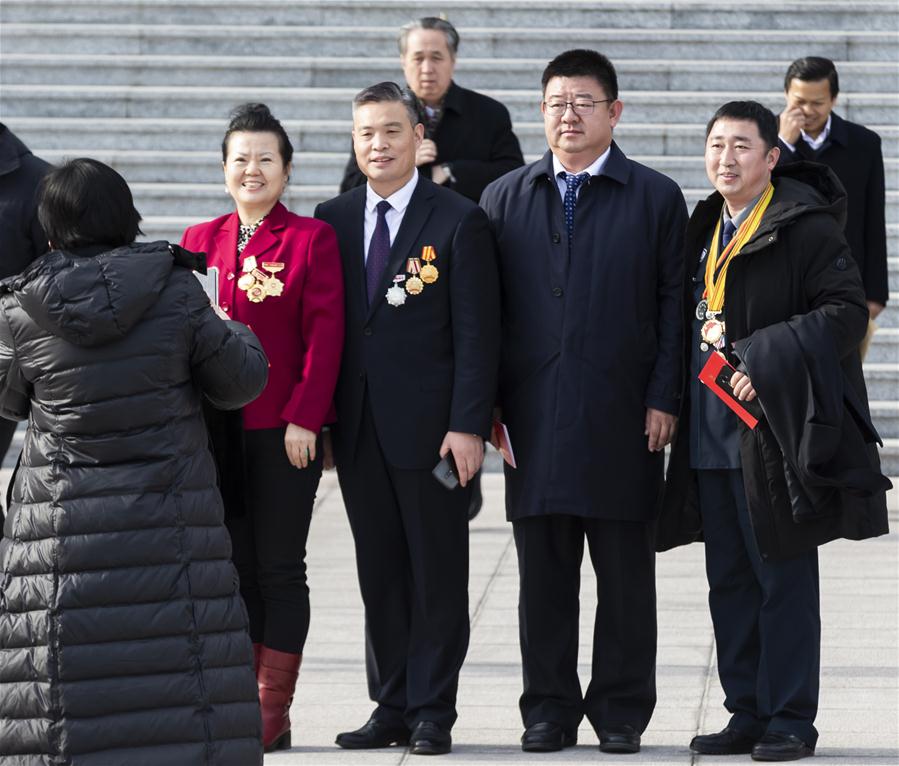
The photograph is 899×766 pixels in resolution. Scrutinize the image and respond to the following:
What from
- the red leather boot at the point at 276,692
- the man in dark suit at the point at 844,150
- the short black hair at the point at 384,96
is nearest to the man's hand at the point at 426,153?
the man in dark suit at the point at 844,150

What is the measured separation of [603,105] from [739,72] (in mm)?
6605

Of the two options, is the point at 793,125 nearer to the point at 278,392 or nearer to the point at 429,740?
the point at 278,392

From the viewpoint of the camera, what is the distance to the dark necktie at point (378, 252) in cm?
555

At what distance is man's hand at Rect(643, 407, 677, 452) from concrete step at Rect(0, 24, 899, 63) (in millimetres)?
7099

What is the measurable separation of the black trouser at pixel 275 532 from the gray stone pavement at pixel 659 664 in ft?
1.26

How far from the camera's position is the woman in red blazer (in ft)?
17.9

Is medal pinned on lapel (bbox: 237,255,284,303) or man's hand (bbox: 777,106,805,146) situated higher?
man's hand (bbox: 777,106,805,146)

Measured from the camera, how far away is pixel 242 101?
12.1 meters

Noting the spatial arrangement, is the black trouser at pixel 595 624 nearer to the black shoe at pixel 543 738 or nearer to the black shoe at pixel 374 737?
the black shoe at pixel 543 738

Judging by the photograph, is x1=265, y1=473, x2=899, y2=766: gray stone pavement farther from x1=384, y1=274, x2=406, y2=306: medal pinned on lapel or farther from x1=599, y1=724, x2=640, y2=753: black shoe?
x1=384, y1=274, x2=406, y2=306: medal pinned on lapel

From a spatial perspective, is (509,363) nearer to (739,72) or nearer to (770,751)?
(770,751)

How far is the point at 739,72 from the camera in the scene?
11914 millimetres

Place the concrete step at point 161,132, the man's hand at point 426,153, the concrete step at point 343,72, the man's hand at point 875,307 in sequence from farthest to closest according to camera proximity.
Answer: the concrete step at point 343,72, the concrete step at point 161,132, the man's hand at point 875,307, the man's hand at point 426,153

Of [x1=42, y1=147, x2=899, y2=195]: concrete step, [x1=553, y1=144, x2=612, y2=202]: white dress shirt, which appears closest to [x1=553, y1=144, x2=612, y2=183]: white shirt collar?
[x1=553, y1=144, x2=612, y2=202]: white dress shirt
